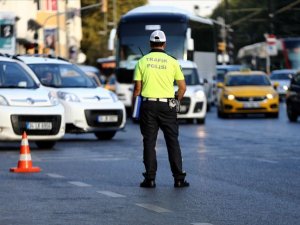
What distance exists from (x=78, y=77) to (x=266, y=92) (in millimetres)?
13436

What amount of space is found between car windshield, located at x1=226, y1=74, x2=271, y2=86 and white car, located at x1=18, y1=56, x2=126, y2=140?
14.5 m

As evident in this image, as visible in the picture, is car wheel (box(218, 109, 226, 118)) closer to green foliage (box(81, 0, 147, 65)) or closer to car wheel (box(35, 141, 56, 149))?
car wheel (box(35, 141, 56, 149))

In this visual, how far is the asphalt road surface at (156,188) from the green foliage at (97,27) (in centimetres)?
8849

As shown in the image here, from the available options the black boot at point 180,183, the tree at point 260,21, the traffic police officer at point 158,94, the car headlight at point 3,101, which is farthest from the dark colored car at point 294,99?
the tree at point 260,21

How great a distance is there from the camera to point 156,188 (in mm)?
15055

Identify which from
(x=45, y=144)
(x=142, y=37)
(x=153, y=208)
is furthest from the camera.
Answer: (x=142, y=37)

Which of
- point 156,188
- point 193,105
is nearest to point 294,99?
point 193,105

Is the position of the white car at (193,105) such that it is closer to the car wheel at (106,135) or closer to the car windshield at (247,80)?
the car windshield at (247,80)

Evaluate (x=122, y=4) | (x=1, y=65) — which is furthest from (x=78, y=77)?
(x=122, y=4)

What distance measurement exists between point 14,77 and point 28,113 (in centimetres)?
139

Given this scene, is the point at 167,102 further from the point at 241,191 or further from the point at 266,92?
the point at 266,92

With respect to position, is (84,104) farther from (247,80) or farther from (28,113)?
(247,80)

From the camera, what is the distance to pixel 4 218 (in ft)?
38.5

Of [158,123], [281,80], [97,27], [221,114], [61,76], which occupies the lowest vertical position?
[221,114]
